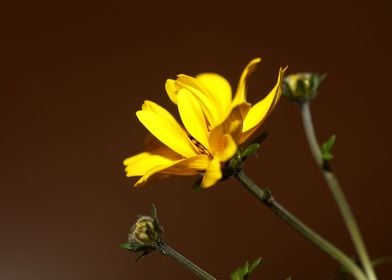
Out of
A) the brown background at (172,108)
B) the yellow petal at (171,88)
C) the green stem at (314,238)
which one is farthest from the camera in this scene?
the brown background at (172,108)

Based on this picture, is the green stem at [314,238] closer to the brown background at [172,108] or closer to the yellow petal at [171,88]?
the yellow petal at [171,88]

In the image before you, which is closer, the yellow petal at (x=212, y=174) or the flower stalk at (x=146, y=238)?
the yellow petal at (x=212, y=174)

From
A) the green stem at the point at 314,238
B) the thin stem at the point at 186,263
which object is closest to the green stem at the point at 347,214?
the green stem at the point at 314,238

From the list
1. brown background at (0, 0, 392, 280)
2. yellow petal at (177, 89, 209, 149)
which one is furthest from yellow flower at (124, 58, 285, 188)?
brown background at (0, 0, 392, 280)

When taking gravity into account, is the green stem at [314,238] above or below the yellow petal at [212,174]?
below

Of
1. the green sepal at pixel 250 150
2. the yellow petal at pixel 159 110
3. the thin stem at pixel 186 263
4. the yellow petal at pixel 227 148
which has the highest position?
the yellow petal at pixel 159 110

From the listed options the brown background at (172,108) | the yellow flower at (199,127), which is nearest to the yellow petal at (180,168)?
the yellow flower at (199,127)

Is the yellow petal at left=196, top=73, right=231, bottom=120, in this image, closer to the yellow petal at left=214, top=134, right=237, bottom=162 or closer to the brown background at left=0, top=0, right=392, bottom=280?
the yellow petal at left=214, top=134, right=237, bottom=162

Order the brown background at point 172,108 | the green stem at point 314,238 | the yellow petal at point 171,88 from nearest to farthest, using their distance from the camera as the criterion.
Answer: the green stem at point 314,238
the yellow petal at point 171,88
the brown background at point 172,108
